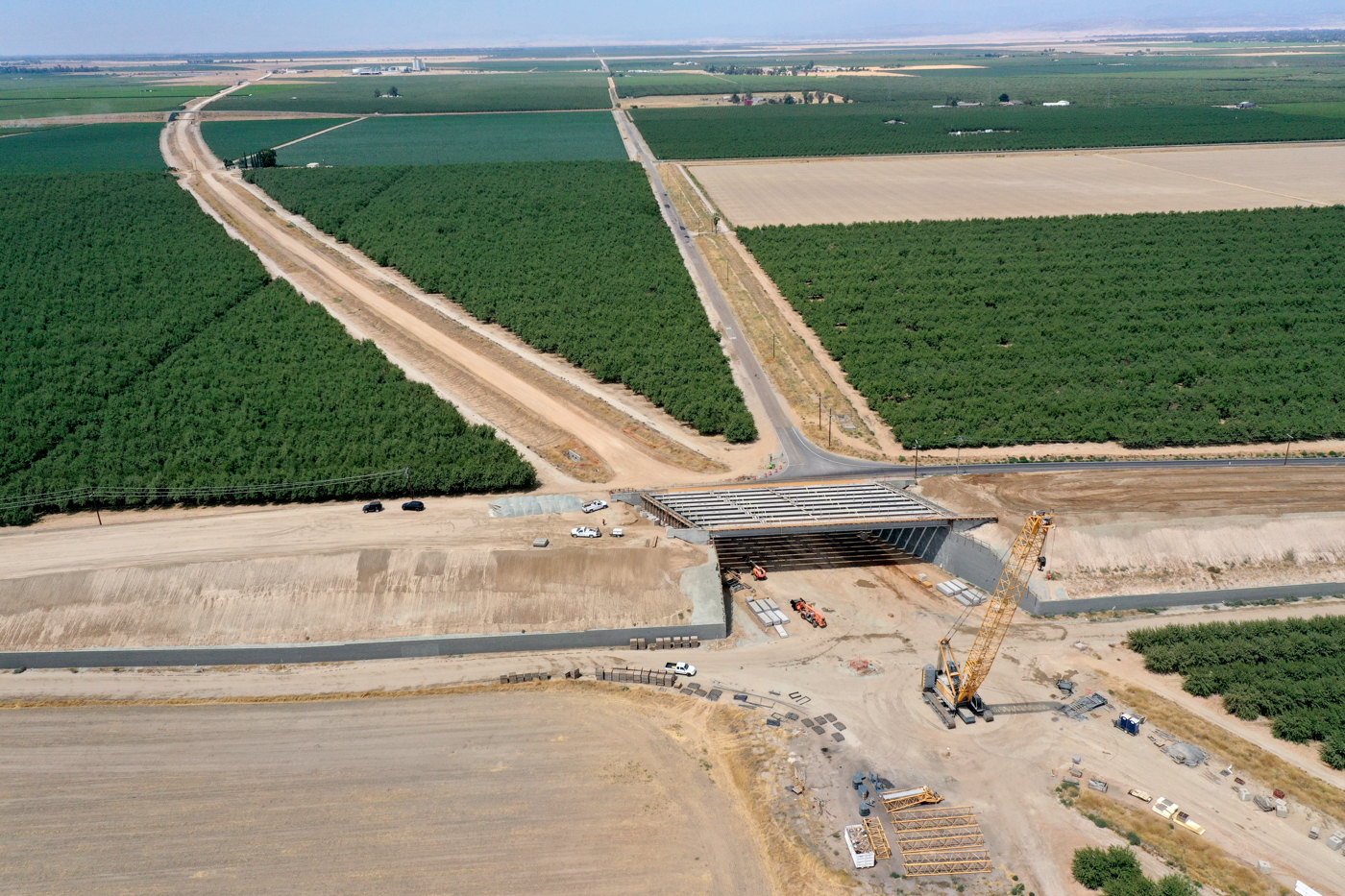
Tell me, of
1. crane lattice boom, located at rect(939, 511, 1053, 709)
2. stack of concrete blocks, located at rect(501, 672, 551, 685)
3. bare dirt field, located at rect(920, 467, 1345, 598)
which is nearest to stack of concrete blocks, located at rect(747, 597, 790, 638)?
crane lattice boom, located at rect(939, 511, 1053, 709)

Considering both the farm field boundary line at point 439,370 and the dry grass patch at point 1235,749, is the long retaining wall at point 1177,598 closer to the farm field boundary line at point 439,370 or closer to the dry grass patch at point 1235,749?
the dry grass patch at point 1235,749

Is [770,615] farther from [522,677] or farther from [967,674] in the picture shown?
[522,677]

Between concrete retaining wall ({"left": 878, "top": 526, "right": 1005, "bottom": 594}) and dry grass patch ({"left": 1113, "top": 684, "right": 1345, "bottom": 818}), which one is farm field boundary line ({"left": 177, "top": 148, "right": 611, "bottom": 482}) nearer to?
concrete retaining wall ({"left": 878, "top": 526, "right": 1005, "bottom": 594})

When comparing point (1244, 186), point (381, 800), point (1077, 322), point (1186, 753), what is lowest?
point (381, 800)

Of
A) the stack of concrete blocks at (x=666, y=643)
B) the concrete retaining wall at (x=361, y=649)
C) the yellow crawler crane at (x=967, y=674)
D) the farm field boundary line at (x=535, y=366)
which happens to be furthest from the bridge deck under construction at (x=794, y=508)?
the yellow crawler crane at (x=967, y=674)

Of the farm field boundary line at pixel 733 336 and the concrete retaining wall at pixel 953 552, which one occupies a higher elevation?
A: the farm field boundary line at pixel 733 336

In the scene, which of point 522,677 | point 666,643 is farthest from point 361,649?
point 666,643

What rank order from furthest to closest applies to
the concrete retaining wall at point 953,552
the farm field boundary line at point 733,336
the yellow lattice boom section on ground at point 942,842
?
1. the farm field boundary line at point 733,336
2. the concrete retaining wall at point 953,552
3. the yellow lattice boom section on ground at point 942,842
